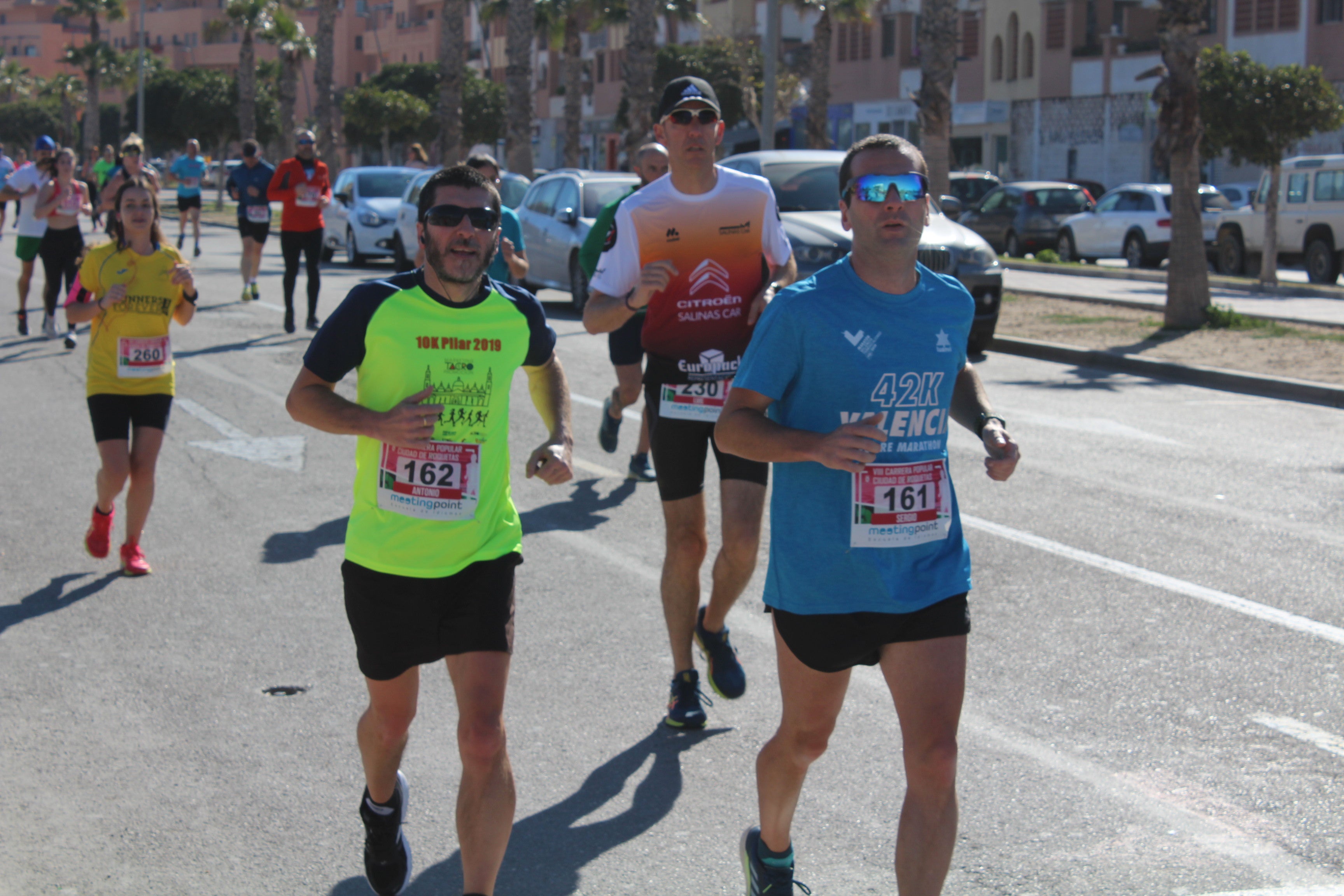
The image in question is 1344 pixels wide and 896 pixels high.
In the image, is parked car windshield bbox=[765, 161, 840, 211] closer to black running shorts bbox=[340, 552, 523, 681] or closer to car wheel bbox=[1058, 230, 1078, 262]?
black running shorts bbox=[340, 552, 523, 681]

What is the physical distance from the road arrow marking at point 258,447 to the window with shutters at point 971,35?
153 ft

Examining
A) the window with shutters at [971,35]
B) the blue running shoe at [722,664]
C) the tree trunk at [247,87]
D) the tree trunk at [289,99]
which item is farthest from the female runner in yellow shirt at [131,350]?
the tree trunk at [247,87]

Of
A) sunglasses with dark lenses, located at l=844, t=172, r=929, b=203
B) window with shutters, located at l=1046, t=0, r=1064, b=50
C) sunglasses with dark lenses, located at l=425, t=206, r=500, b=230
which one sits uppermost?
window with shutters, located at l=1046, t=0, r=1064, b=50

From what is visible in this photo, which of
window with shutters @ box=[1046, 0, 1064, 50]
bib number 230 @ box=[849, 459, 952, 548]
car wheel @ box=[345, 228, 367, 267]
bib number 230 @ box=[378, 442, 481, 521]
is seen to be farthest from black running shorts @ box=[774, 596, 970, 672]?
window with shutters @ box=[1046, 0, 1064, 50]

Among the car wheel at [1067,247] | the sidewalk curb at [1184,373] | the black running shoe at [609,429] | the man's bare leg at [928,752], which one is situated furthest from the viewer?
the car wheel at [1067,247]

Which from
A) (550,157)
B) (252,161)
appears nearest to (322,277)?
(252,161)

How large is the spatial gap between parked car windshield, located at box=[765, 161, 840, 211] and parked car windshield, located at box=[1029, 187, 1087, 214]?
16.0 meters

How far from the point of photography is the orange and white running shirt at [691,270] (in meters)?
5.10

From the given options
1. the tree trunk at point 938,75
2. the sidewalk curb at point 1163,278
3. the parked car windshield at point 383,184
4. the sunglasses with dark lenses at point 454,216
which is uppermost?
the tree trunk at point 938,75

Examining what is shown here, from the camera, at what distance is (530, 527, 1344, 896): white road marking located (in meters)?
3.79

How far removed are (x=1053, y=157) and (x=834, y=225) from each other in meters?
38.0

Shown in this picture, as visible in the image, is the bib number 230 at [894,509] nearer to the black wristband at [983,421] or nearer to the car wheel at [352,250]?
the black wristband at [983,421]

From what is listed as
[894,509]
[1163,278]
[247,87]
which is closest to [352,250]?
[1163,278]

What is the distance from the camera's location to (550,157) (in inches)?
3312
